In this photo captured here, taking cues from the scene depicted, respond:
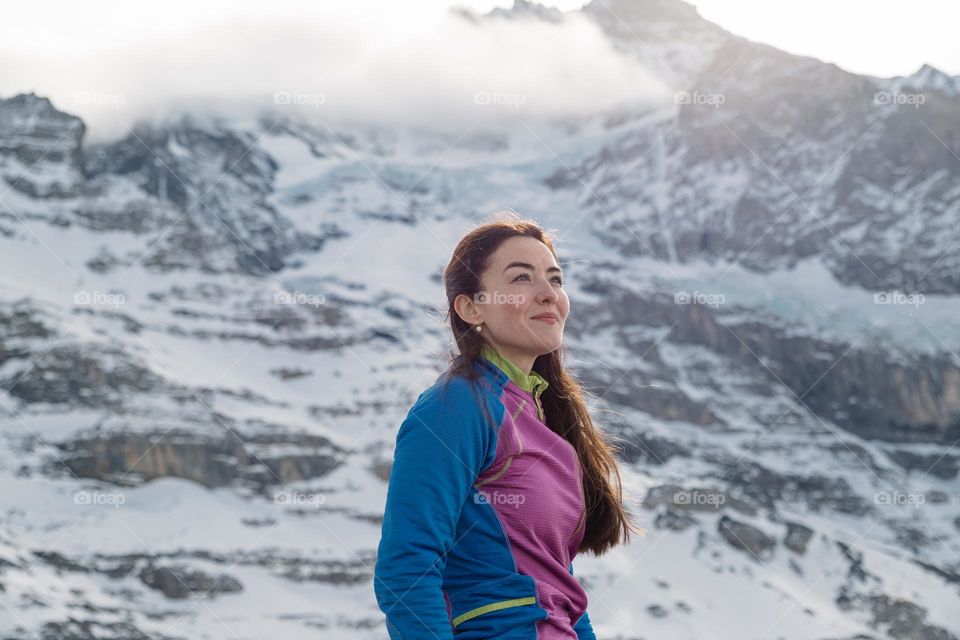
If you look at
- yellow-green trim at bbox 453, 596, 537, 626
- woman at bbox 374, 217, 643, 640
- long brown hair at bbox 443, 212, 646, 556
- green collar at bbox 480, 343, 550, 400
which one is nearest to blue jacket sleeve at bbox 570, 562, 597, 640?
woman at bbox 374, 217, 643, 640

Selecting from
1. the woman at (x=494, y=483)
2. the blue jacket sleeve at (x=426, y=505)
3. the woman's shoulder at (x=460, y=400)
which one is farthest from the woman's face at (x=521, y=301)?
the blue jacket sleeve at (x=426, y=505)

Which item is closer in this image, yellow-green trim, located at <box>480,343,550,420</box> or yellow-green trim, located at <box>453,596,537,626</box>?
yellow-green trim, located at <box>453,596,537,626</box>

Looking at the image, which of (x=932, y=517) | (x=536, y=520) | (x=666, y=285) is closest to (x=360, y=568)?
(x=932, y=517)

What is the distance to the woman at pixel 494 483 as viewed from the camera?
10.6 feet

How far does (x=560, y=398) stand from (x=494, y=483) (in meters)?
0.89

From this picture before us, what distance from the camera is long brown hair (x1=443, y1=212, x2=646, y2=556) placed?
3.91m

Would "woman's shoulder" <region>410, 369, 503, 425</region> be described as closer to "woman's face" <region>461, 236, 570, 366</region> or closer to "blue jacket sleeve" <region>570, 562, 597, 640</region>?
"woman's face" <region>461, 236, 570, 366</region>

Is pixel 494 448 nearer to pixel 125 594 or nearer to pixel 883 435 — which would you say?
pixel 125 594

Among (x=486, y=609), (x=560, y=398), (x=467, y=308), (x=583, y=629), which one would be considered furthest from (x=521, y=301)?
(x=583, y=629)

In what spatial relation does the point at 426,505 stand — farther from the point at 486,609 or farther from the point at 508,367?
the point at 508,367

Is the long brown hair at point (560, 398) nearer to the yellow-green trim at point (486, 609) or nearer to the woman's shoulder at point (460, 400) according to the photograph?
the woman's shoulder at point (460, 400)

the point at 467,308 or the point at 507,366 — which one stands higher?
the point at 467,308

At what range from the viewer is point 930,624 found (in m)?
99.1

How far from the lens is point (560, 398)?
168 inches
